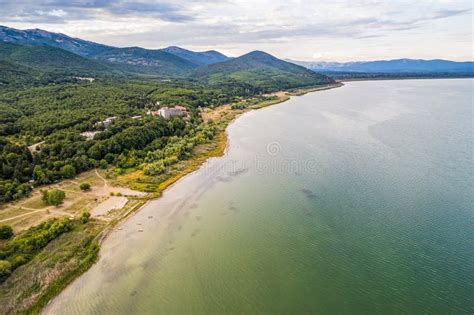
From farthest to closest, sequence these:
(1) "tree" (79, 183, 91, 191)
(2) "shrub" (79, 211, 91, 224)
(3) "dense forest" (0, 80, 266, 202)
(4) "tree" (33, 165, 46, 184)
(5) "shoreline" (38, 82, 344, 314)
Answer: (3) "dense forest" (0, 80, 266, 202), (4) "tree" (33, 165, 46, 184), (1) "tree" (79, 183, 91, 191), (2) "shrub" (79, 211, 91, 224), (5) "shoreline" (38, 82, 344, 314)

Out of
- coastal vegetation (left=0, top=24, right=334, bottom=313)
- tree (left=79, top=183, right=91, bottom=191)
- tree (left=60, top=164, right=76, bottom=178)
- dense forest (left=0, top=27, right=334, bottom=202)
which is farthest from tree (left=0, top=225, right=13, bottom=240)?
tree (left=60, top=164, right=76, bottom=178)

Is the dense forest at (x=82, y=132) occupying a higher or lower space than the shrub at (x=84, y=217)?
higher

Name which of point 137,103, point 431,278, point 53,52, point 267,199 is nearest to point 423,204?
point 431,278

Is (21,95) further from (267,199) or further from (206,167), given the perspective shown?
(267,199)

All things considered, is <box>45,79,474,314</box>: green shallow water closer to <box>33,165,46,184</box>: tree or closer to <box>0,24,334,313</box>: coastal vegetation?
<box>0,24,334,313</box>: coastal vegetation

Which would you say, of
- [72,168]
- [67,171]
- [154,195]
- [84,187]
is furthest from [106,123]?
[154,195]

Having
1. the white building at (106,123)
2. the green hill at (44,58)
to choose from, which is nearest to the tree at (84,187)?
the white building at (106,123)

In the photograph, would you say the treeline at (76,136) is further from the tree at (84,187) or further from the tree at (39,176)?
the tree at (84,187)
